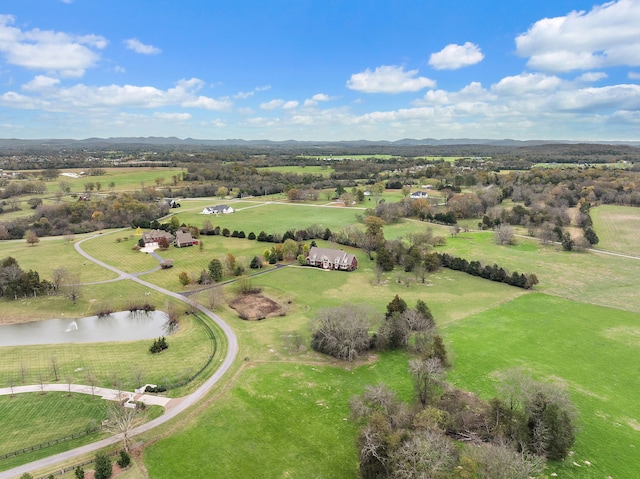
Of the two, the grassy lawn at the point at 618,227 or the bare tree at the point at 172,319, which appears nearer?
the bare tree at the point at 172,319

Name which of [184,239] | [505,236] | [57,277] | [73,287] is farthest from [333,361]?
[505,236]

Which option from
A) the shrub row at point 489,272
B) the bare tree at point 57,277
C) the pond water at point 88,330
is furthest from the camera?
the shrub row at point 489,272

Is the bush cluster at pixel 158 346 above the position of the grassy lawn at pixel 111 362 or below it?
above

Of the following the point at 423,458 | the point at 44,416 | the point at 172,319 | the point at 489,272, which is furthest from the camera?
the point at 489,272

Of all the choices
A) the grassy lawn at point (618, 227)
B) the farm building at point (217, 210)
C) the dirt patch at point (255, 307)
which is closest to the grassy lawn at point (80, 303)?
the dirt patch at point (255, 307)

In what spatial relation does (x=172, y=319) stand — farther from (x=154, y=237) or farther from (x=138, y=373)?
(x=154, y=237)

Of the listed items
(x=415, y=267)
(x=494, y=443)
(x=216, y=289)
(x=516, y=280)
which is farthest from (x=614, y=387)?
(x=216, y=289)

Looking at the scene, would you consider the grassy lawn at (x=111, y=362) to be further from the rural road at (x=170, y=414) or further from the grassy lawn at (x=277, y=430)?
the grassy lawn at (x=277, y=430)
